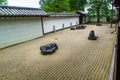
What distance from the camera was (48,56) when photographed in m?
6.93

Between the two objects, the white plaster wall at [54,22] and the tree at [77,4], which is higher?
the tree at [77,4]

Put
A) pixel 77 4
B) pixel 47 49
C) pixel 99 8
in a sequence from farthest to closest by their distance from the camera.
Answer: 1. pixel 77 4
2. pixel 99 8
3. pixel 47 49

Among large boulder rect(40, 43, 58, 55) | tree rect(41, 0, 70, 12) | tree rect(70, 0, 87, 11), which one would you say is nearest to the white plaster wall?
tree rect(41, 0, 70, 12)

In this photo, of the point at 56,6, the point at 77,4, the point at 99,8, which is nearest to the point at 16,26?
the point at 56,6

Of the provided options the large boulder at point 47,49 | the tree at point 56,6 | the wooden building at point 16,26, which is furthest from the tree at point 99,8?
the large boulder at point 47,49

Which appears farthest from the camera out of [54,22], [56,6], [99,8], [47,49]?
[99,8]

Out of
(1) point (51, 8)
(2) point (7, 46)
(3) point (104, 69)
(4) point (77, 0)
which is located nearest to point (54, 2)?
(1) point (51, 8)

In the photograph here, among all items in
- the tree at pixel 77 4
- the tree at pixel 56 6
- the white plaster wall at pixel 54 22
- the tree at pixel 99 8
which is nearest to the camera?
the white plaster wall at pixel 54 22

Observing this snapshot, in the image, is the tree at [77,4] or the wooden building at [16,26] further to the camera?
the tree at [77,4]

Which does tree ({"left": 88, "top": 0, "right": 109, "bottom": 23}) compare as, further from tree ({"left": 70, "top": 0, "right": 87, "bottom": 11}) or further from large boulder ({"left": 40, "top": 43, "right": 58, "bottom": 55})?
large boulder ({"left": 40, "top": 43, "right": 58, "bottom": 55})

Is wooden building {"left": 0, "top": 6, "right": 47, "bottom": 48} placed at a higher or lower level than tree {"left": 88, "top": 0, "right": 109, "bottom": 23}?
lower

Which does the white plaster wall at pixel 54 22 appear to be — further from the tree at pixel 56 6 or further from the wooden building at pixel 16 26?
the tree at pixel 56 6

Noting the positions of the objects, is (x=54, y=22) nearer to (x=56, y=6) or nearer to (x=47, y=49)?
(x=47, y=49)

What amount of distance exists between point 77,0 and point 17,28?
1368 inches
